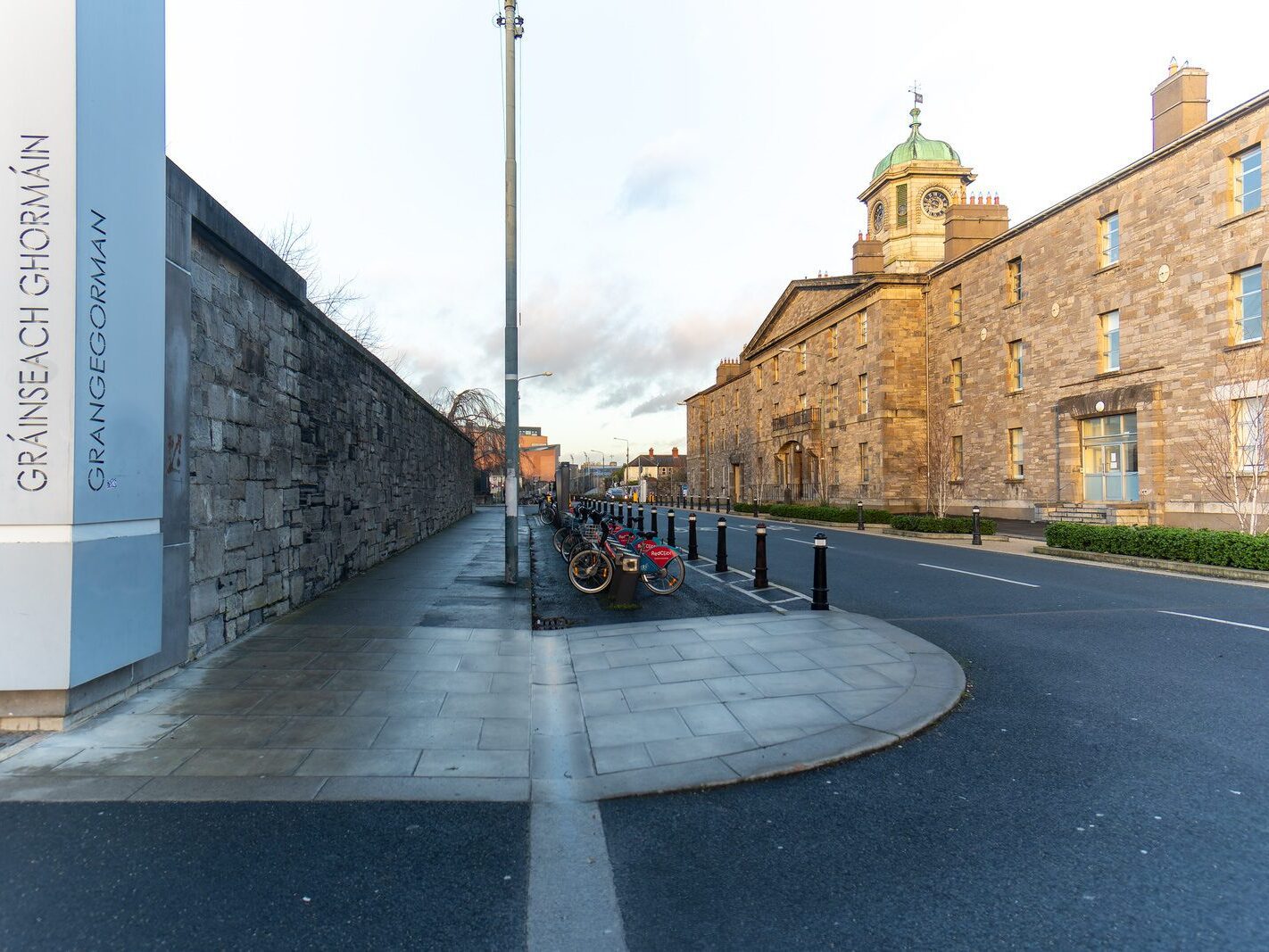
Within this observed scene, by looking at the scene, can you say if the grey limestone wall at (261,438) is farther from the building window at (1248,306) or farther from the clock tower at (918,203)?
the clock tower at (918,203)

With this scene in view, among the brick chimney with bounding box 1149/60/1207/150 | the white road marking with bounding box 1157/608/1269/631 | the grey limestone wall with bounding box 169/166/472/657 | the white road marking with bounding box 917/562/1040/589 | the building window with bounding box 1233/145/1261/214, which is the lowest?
the white road marking with bounding box 917/562/1040/589

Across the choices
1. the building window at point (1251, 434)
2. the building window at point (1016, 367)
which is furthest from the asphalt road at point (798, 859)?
the building window at point (1016, 367)

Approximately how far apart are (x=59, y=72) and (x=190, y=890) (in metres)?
4.77

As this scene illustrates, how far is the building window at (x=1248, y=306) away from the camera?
59.1 feet

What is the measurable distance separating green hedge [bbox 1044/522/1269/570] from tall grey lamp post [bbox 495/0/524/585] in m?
12.7

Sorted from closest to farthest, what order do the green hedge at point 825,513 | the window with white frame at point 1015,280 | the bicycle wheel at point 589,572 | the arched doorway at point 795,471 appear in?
the bicycle wheel at point 589,572
the window with white frame at point 1015,280
the green hedge at point 825,513
the arched doorway at point 795,471

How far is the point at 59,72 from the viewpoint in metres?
4.25

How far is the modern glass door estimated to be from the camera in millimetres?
21938

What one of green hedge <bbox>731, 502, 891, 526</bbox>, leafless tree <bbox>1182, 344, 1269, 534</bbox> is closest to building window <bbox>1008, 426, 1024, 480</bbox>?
green hedge <bbox>731, 502, 891, 526</bbox>

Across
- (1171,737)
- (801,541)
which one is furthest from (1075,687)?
(801,541)

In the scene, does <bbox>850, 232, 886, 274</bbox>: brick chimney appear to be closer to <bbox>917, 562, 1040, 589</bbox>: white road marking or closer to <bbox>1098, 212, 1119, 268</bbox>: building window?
<bbox>1098, 212, 1119, 268</bbox>: building window

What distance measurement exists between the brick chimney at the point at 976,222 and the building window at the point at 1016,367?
6.32m

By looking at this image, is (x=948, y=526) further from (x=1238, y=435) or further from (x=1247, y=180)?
(x=1247, y=180)

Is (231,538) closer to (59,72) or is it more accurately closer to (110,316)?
(110,316)
